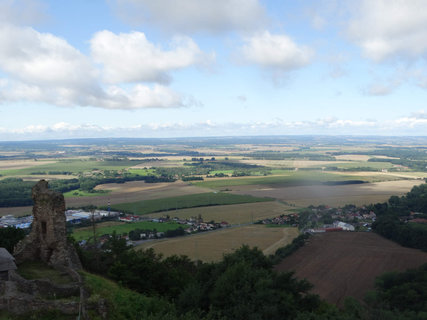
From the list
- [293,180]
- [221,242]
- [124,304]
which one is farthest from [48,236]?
[293,180]

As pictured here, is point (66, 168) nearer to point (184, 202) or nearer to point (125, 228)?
point (184, 202)

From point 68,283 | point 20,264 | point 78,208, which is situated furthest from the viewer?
point 78,208

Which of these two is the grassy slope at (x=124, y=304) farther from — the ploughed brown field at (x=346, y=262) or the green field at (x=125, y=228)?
the green field at (x=125, y=228)

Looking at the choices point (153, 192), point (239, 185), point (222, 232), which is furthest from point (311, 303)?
point (239, 185)

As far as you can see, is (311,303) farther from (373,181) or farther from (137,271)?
(373,181)

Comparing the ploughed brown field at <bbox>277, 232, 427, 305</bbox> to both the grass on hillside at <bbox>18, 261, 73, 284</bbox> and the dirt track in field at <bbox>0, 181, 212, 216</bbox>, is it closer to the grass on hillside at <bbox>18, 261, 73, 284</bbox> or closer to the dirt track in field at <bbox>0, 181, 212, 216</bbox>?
the grass on hillside at <bbox>18, 261, 73, 284</bbox>

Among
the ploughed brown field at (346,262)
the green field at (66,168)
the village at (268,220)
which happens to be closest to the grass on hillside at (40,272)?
the ploughed brown field at (346,262)
